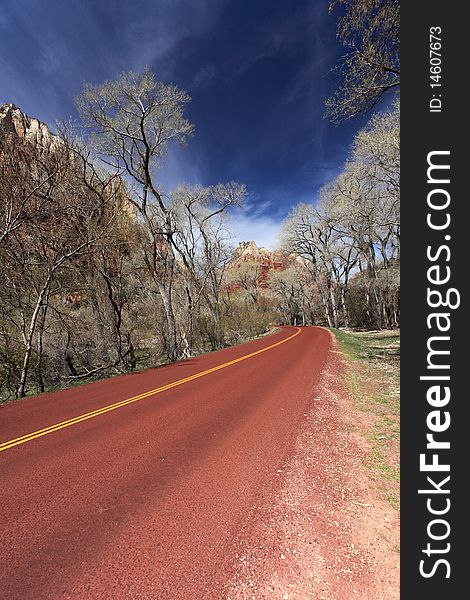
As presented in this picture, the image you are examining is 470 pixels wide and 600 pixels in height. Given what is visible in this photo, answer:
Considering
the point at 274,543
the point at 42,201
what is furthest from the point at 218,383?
the point at 42,201

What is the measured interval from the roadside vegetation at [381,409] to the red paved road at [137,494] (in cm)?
122

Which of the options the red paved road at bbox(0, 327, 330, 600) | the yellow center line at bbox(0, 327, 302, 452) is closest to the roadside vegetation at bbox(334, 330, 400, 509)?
the red paved road at bbox(0, 327, 330, 600)

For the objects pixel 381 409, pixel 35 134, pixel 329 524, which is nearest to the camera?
pixel 329 524

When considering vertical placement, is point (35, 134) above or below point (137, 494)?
above

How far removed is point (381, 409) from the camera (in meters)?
5.53

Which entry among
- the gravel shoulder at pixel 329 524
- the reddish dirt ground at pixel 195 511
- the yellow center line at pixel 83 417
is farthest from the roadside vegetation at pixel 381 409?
the yellow center line at pixel 83 417

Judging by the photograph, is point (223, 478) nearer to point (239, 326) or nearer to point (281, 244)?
point (239, 326)

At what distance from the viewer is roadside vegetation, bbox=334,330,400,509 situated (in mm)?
3291

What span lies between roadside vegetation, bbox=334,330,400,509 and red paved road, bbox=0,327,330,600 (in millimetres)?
1225

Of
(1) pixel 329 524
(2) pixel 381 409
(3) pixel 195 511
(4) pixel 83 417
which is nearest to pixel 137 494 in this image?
(3) pixel 195 511

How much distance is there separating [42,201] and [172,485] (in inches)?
416

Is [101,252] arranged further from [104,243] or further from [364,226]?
[364,226]

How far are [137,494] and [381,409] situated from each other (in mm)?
4806

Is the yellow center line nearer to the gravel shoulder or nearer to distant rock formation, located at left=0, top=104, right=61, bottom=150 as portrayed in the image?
the gravel shoulder
